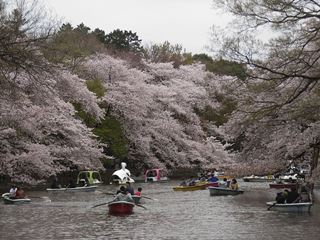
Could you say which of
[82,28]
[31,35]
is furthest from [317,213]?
[82,28]

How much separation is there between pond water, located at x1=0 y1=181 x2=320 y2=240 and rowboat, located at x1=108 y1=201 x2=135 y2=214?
1.45ft

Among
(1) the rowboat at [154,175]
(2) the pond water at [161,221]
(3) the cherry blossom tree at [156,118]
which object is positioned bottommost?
(2) the pond water at [161,221]

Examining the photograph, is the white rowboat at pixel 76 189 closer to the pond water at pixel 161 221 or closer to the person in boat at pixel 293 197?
the pond water at pixel 161 221

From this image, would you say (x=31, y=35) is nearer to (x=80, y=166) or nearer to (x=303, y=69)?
(x=303, y=69)

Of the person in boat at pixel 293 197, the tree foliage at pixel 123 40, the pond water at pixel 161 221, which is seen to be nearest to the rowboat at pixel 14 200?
the pond water at pixel 161 221

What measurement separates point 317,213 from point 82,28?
7082 cm

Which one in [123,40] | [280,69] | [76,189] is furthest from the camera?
[123,40]

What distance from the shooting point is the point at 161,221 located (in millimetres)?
24047

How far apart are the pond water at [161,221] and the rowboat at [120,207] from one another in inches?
17.3

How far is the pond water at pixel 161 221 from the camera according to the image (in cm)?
2003

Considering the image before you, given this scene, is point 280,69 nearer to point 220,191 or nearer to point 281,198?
point 281,198

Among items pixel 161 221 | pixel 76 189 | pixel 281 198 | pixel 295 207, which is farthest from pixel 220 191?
pixel 161 221

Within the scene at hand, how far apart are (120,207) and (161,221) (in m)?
2.89

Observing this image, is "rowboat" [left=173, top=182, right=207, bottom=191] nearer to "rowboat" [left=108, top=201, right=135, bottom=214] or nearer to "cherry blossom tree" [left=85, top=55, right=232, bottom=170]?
"cherry blossom tree" [left=85, top=55, right=232, bottom=170]
